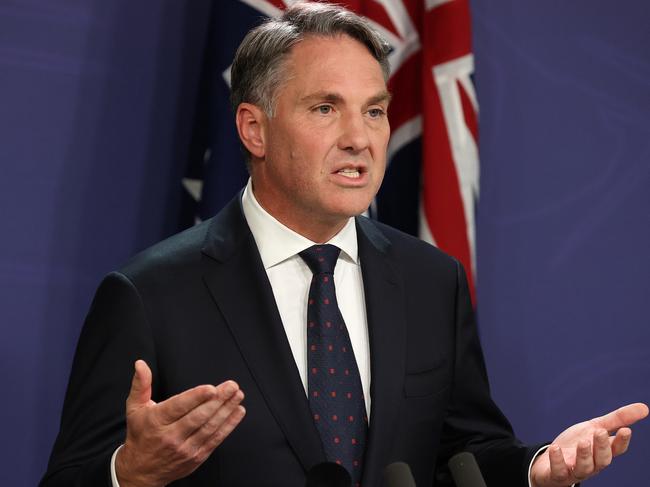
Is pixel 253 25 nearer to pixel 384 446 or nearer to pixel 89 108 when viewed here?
pixel 89 108

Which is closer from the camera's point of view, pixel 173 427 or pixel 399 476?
pixel 399 476

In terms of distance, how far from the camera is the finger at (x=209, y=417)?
1.38 metres

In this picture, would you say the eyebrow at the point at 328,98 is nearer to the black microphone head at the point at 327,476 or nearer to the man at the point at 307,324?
the man at the point at 307,324

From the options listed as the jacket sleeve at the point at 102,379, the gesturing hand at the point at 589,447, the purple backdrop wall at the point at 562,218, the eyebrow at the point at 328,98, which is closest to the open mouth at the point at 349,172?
the eyebrow at the point at 328,98

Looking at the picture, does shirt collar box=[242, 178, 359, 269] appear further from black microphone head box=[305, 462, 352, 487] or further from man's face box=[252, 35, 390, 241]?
black microphone head box=[305, 462, 352, 487]

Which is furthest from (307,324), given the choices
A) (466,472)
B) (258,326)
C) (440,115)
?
(440,115)

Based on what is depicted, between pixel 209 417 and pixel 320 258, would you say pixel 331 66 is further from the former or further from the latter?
pixel 209 417

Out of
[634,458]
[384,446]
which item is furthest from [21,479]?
[634,458]

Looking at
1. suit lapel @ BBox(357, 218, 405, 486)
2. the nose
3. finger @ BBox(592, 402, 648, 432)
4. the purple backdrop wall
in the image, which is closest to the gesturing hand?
finger @ BBox(592, 402, 648, 432)

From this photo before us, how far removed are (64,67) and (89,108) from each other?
0.11m

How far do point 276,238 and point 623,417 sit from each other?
69 centimetres

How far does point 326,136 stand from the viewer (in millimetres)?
1907

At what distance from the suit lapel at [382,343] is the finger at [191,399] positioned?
0.49 metres

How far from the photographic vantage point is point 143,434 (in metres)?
1.46
